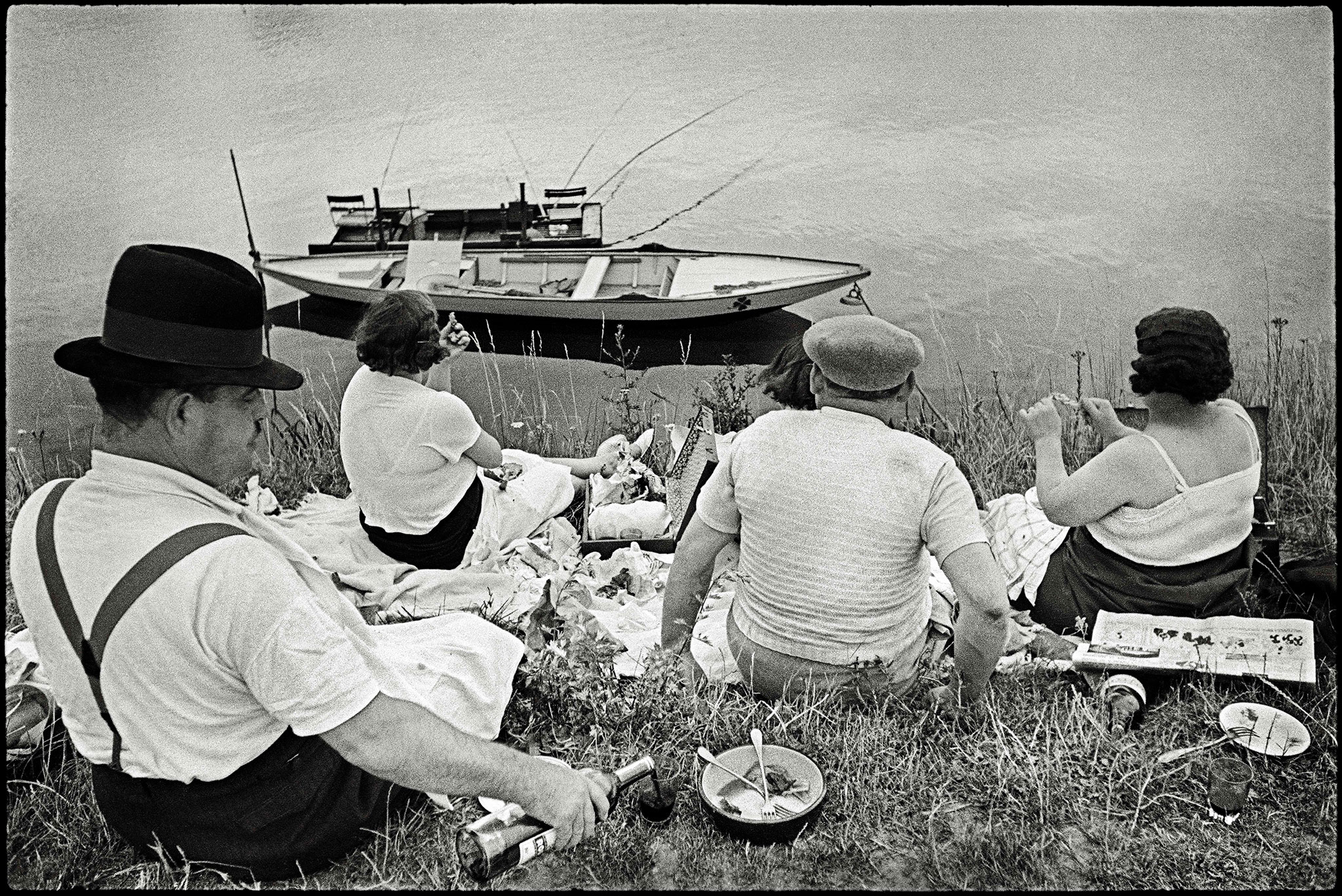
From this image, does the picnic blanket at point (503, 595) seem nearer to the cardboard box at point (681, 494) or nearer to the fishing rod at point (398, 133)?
the cardboard box at point (681, 494)

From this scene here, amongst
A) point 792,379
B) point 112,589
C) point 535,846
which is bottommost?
point 535,846

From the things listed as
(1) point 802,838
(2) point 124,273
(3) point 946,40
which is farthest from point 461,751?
(3) point 946,40

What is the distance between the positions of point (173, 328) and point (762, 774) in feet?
4.75

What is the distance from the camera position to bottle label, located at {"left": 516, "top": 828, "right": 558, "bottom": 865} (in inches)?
64.2

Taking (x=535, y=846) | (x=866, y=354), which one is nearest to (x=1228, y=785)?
(x=866, y=354)

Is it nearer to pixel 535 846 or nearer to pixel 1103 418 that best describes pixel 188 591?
pixel 535 846

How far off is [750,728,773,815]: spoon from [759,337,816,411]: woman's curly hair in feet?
2.97

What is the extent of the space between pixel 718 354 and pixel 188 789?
10.4 meters

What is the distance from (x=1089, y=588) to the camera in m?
2.91

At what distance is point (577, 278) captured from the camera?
1150 cm

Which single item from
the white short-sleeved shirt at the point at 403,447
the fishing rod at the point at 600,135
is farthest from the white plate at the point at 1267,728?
the fishing rod at the point at 600,135

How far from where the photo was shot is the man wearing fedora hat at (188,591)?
1.38 metres

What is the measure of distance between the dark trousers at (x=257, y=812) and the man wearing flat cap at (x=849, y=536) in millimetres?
1032

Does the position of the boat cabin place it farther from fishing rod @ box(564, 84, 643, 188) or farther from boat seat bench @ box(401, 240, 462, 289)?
fishing rod @ box(564, 84, 643, 188)
